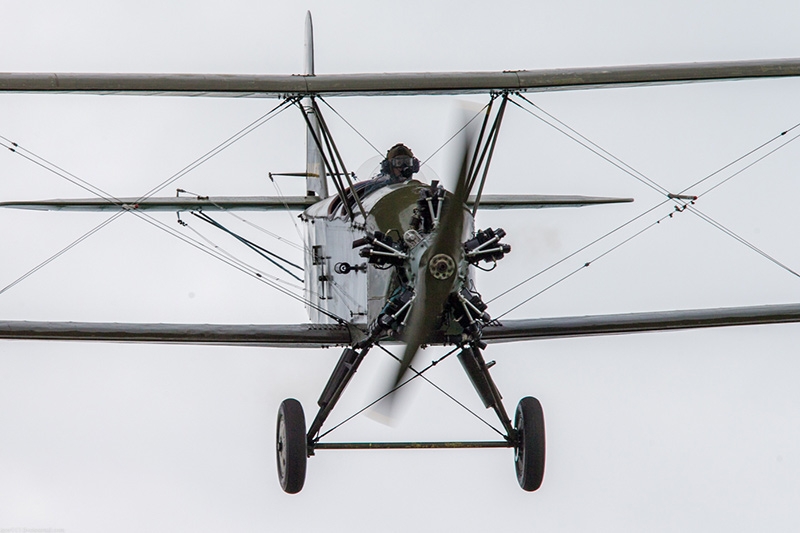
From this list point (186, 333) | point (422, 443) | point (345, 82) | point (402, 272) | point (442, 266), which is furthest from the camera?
point (345, 82)

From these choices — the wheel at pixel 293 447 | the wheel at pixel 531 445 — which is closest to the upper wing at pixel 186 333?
the wheel at pixel 293 447

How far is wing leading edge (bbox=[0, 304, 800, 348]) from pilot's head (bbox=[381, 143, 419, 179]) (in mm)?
1725

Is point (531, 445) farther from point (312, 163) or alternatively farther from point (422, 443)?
point (312, 163)

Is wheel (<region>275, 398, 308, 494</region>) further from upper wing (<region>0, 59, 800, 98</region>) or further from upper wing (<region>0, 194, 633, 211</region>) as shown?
upper wing (<region>0, 194, 633, 211</region>)

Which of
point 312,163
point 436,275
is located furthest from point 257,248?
point 436,275

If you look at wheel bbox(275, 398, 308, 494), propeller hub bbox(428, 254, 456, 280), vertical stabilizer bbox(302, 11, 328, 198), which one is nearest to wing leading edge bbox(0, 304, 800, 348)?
wheel bbox(275, 398, 308, 494)

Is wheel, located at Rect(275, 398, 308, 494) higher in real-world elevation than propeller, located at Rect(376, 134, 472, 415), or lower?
lower

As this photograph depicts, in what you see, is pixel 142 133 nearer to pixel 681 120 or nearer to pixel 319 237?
pixel 681 120

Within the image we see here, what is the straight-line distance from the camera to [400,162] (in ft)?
57.7

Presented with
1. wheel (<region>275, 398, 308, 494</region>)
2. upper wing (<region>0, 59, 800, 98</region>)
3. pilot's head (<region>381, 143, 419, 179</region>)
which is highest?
upper wing (<region>0, 59, 800, 98</region>)

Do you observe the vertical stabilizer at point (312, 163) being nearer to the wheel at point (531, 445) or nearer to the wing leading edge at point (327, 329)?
the wing leading edge at point (327, 329)

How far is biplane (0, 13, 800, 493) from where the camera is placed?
15328mm

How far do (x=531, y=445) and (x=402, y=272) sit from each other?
238 centimetres

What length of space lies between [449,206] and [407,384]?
167 centimetres
